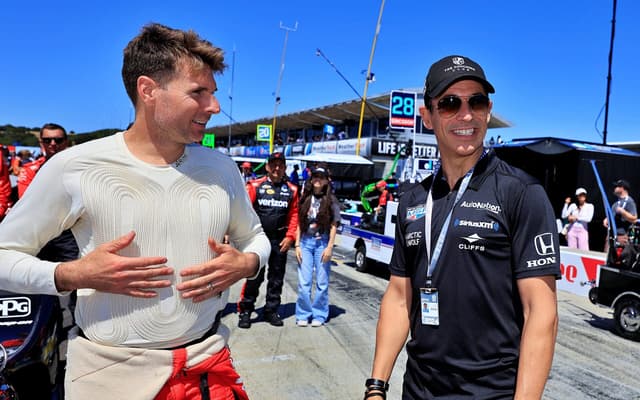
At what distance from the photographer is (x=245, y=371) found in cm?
423

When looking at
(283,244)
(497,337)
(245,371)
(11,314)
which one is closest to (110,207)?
(497,337)

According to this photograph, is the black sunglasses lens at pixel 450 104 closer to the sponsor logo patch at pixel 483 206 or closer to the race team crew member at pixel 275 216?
the sponsor logo patch at pixel 483 206

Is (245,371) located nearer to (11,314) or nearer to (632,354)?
(11,314)

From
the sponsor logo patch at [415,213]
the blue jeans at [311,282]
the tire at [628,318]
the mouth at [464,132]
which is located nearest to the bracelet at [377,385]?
the sponsor logo patch at [415,213]

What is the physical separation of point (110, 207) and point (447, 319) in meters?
1.26

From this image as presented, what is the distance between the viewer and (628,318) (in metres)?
5.57

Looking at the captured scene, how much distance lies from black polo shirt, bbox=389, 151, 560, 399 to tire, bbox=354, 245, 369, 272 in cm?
737

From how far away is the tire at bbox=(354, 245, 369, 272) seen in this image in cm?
906

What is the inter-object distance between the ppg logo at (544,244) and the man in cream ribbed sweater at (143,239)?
3.52 feet

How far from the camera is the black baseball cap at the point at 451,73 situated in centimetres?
175

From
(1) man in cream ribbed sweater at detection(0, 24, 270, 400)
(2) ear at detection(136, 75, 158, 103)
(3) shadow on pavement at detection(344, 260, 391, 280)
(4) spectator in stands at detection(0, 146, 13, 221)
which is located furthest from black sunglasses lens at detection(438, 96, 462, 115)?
(3) shadow on pavement at detection(344, 260, 391, 280)

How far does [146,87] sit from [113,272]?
0.63 metres

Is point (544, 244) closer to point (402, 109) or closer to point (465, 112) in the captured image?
point (465, 112)

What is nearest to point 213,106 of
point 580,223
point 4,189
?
point 4,189
